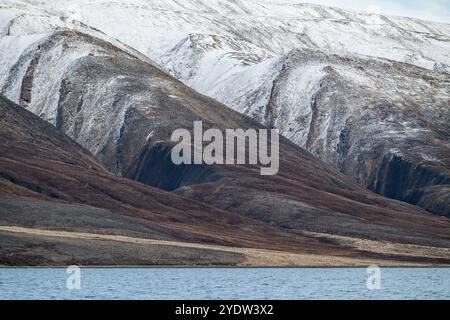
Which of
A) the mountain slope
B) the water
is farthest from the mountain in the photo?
the water

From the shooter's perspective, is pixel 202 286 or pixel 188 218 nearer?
pixel 202 286

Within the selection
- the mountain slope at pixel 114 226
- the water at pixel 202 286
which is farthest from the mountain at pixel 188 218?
the water at pixel 202 286

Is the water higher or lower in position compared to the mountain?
lower

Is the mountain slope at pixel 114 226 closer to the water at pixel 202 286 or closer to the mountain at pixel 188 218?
the mountain at pixel 188 218

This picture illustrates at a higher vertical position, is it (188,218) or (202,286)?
(188,218)

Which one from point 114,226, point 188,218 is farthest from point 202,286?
point 188,218

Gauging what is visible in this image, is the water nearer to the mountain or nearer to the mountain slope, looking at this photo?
the mountain slope

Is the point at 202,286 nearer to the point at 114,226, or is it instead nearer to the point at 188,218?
the point at 114,226

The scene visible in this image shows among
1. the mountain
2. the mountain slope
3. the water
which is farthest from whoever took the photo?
the mountain

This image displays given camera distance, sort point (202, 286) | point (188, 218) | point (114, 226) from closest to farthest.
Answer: point (202, 286) < point (114, 226) < point (188, 218)
